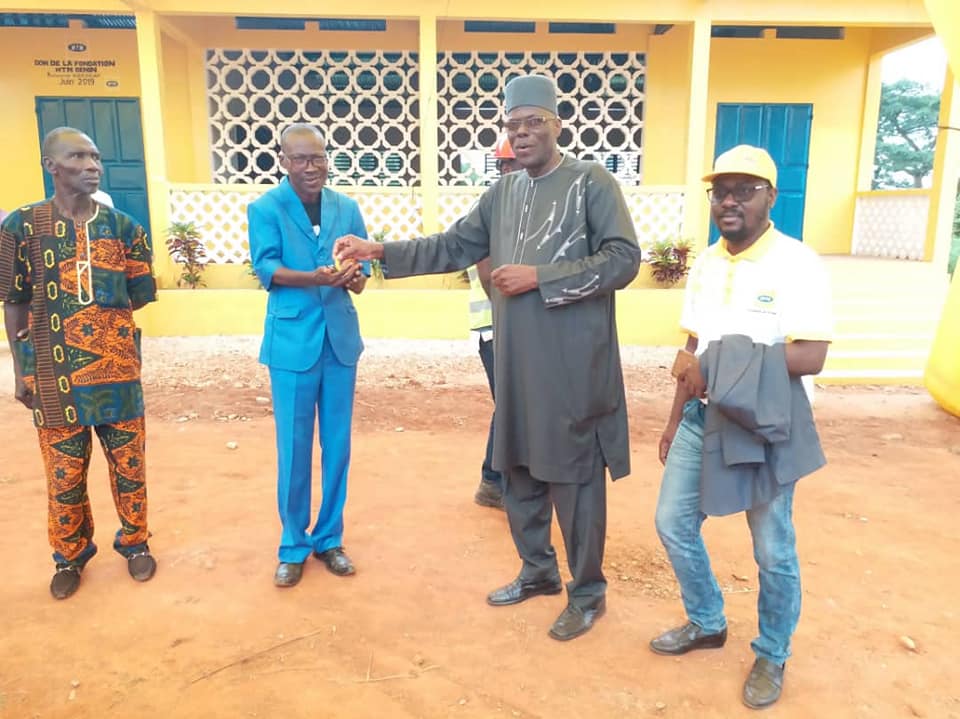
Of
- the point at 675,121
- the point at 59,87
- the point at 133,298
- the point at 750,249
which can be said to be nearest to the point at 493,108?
the point at 675,121

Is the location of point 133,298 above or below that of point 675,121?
below

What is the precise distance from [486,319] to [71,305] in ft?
6.29

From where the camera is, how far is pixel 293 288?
10.1ft

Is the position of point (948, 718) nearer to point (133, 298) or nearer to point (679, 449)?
point (679, 449)

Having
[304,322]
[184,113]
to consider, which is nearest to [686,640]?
[304,322]

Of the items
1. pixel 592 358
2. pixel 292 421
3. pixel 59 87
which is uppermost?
pixel 59 87

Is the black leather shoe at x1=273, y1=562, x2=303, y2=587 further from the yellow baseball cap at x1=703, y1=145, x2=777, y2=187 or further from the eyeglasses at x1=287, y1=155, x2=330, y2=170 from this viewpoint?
the yellow baseball cap at x1=703, y1=145, x2=777, y2=187

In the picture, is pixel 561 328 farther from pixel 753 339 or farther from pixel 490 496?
pixel 490 496

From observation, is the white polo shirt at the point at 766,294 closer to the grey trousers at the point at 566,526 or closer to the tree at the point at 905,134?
the grey trousers at the point at 566,526

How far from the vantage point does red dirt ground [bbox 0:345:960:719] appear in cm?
249

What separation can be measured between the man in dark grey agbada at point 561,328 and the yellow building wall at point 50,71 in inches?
385

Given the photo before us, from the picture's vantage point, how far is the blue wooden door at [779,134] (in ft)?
36.0

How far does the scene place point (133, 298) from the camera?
3217 mm

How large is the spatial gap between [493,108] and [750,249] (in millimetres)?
9060
